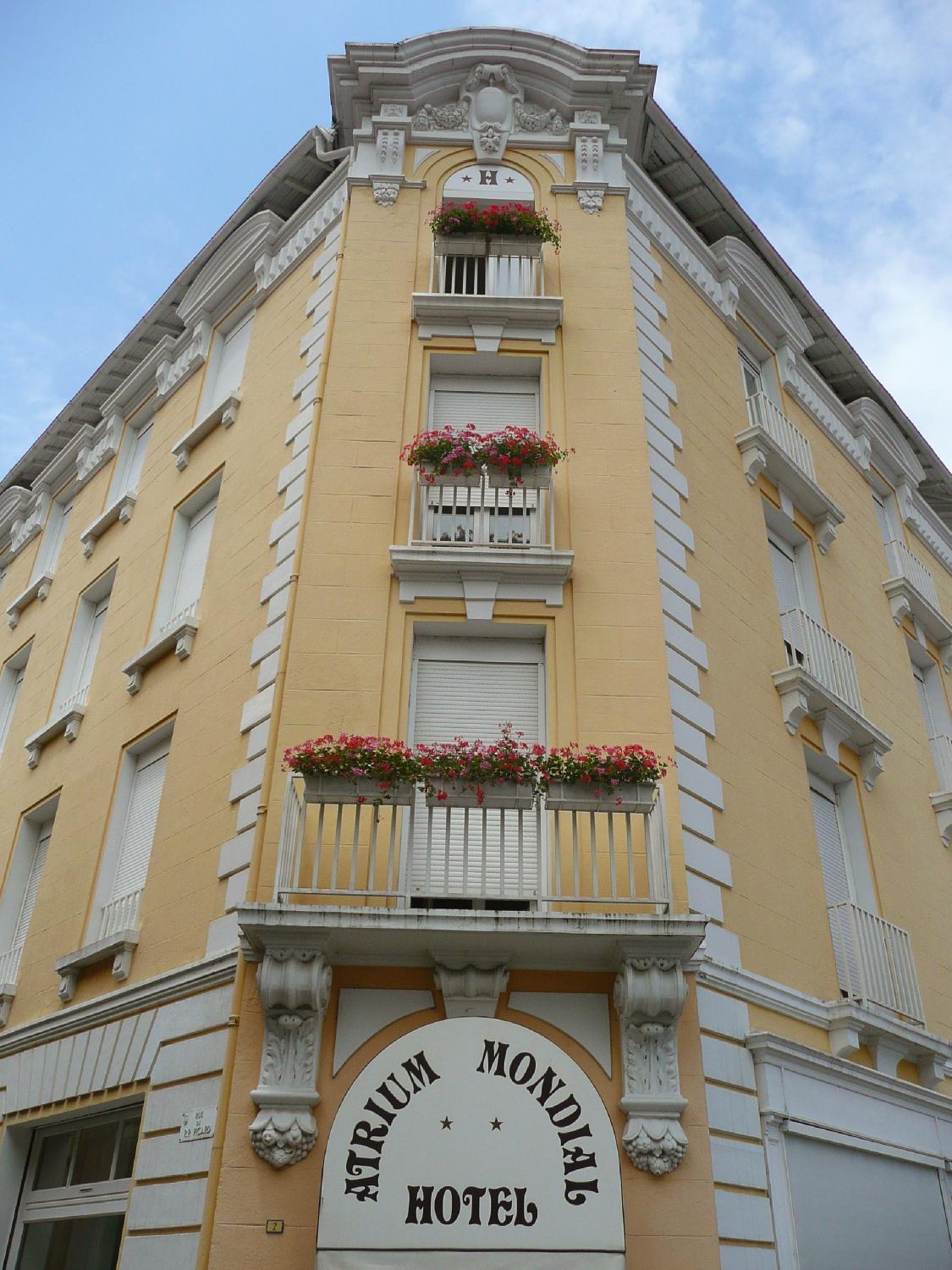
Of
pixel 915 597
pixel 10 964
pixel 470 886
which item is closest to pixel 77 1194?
pixel 10 964

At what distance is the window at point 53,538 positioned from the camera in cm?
1914

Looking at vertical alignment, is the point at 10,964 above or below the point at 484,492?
below

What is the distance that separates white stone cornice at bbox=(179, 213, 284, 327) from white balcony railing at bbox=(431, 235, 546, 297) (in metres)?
3.47

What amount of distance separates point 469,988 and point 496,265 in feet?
28.6

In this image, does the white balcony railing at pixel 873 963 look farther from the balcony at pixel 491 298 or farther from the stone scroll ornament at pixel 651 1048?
the balcony at pixel 491 298

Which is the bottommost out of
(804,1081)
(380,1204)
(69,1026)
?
(380,1204)

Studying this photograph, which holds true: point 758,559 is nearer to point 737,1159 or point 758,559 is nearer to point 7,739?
point 737,1159

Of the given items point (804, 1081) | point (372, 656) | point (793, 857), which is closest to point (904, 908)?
point (793, 857)

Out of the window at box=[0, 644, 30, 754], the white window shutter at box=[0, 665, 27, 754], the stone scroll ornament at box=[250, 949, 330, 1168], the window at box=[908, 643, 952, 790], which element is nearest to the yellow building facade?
the stone scroll ornament at box=[250, 949, 330, 1168]

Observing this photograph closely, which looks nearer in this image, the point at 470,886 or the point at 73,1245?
the point at 470,886

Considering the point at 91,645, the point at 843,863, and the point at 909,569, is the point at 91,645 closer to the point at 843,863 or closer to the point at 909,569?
the point at 843,863

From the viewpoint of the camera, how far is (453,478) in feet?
37.5

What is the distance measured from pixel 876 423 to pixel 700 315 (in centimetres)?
568

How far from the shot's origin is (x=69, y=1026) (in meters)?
10.8
